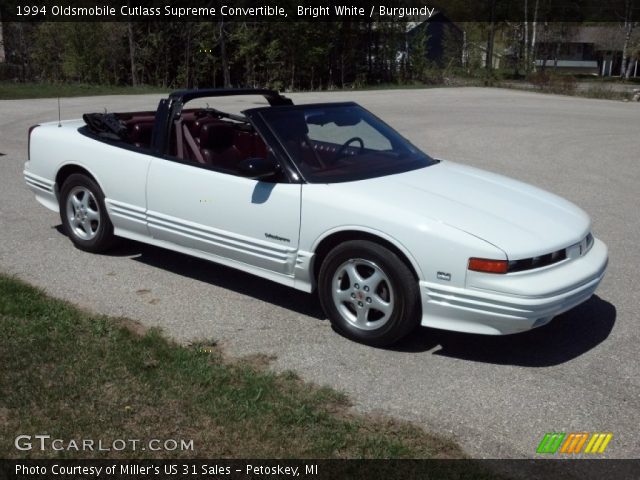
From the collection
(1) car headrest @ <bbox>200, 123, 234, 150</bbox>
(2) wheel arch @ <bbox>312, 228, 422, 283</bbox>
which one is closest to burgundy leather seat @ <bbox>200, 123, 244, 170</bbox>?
(1) car headrest @ <bbox>200, 123, 234, 150</bbox>

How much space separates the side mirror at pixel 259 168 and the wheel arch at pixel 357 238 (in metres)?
0.60

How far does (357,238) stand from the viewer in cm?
470

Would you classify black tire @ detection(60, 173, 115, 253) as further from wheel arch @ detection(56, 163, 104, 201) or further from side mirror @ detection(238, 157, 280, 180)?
side mirror @ detection(238, 157, 280, 180)

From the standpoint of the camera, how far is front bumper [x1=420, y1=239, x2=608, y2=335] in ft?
13.8

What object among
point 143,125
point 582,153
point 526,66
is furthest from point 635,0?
point 143,125

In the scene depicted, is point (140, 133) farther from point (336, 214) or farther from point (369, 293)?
point (369, 293)

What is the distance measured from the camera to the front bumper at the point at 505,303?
4.20 m

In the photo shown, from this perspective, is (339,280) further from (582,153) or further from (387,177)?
(582,153)

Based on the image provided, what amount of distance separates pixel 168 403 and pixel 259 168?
1.78 metres

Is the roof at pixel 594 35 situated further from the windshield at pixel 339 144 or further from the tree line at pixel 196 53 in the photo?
the windshield at pixel 339 144

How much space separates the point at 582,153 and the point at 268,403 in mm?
11349

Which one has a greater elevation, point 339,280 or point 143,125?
point 143,125

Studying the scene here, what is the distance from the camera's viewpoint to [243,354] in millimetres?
4527

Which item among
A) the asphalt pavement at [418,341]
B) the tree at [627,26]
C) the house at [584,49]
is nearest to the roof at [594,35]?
the house at [584,49]
